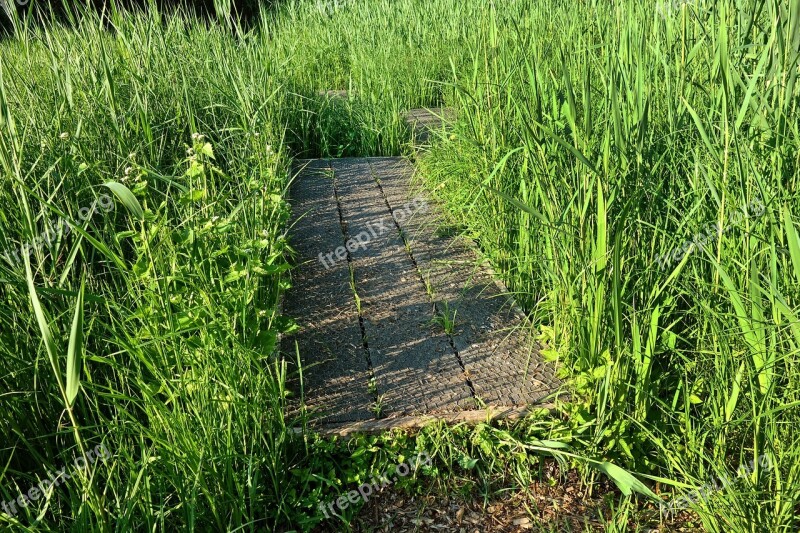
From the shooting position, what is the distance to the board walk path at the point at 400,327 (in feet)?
8.53

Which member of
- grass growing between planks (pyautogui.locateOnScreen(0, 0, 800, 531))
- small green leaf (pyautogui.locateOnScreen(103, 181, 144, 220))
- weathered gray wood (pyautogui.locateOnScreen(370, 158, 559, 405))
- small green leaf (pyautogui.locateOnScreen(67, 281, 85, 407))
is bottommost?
weathered gray wood (pyautogui.locateOnScreen(370, 158, 559, 405))

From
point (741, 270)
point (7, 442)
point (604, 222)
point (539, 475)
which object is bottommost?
point (539, 475)

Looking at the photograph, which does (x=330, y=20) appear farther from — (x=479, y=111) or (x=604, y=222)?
(x=604, y=222)

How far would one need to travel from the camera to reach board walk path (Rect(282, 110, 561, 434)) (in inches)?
102

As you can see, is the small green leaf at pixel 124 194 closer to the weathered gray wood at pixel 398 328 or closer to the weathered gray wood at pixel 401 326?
the weathered gray wood at pixel 401 326

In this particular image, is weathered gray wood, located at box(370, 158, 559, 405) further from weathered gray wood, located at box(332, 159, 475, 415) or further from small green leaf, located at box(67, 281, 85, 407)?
small green leaf, located at box(67, 281, 85, 407)

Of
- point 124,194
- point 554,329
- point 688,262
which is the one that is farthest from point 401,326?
point 124,194

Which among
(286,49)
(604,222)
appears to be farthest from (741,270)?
(286,49)

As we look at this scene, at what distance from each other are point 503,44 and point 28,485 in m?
2.93

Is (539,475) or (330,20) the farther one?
(330,20)

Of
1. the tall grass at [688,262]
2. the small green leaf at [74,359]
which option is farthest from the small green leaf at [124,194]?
the tall grass at [688,262]

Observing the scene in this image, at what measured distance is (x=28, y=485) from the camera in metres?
2.23

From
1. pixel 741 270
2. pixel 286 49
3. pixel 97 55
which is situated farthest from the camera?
pixel 286 49

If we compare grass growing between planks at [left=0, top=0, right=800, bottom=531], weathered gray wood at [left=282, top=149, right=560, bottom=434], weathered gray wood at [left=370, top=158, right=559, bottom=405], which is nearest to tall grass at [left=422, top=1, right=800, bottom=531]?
grass growing between planks at [left=0, top=0, right=800, bottom=531]
